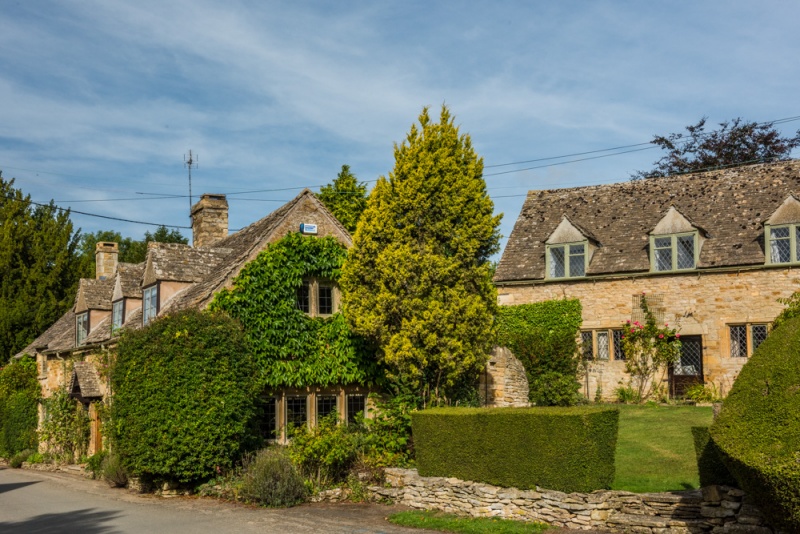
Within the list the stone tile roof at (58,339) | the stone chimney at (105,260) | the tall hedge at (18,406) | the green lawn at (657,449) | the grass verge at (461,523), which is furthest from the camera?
the stone chimney at (105,260)

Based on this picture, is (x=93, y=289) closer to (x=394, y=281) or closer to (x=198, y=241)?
(x=198, y=241)

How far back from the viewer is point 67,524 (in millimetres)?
15336

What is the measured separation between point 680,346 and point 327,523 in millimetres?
17163

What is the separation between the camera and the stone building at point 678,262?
27.1m

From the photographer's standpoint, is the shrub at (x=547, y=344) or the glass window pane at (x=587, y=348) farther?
the glass window pane at (x=587, y=348)

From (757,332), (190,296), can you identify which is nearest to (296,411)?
(190,296)

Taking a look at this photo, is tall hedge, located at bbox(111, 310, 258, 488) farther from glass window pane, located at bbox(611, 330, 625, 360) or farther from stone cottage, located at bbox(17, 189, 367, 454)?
glass window pane, located at bbox(611, 330, 625, 360)

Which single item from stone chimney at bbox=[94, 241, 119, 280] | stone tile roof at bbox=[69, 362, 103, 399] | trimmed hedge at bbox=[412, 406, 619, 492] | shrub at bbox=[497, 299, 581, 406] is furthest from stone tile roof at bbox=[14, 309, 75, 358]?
trimmed hedge at bbox=[412, 406, 619, 492]

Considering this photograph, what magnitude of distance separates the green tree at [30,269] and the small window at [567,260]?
1020 inches

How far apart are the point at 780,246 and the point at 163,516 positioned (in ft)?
68.3

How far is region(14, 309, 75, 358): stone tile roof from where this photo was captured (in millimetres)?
30062

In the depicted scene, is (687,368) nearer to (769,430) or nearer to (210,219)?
(210,219)

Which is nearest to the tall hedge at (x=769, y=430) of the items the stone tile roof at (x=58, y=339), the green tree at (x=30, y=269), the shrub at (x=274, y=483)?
the shrub at (x=274, y=483)

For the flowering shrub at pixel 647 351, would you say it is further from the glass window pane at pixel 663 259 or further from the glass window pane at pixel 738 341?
the glass window pane at pixel 738 341
